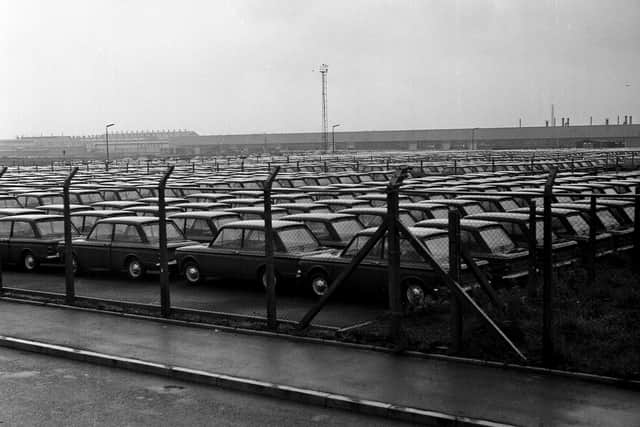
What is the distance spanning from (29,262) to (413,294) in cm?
1013

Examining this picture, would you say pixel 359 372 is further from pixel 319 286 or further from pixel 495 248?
pixel 495 248

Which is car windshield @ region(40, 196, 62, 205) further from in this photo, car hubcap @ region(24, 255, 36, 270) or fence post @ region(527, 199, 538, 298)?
fence post @ region(527, 199, 538, 298)

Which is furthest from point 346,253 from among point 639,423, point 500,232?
point 639,423

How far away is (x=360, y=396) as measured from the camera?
930cm

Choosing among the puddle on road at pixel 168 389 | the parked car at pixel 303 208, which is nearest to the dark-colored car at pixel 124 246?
the parked car at pixel 303 208

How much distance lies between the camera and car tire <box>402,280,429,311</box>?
13.3 meters

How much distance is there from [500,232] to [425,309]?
380cm

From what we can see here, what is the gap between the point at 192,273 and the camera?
1762 cm

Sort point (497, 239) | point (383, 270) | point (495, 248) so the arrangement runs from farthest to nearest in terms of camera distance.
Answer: point (497, 239)
point (495, 248)
point (383, 270)

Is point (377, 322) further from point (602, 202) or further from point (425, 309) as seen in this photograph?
point (602, 202)

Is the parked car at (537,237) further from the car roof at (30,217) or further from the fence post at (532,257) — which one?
the car roof at (30,217)

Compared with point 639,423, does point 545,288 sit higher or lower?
higher

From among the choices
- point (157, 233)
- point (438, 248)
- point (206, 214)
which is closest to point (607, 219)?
point (438, 248)

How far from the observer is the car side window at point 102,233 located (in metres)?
19.2
